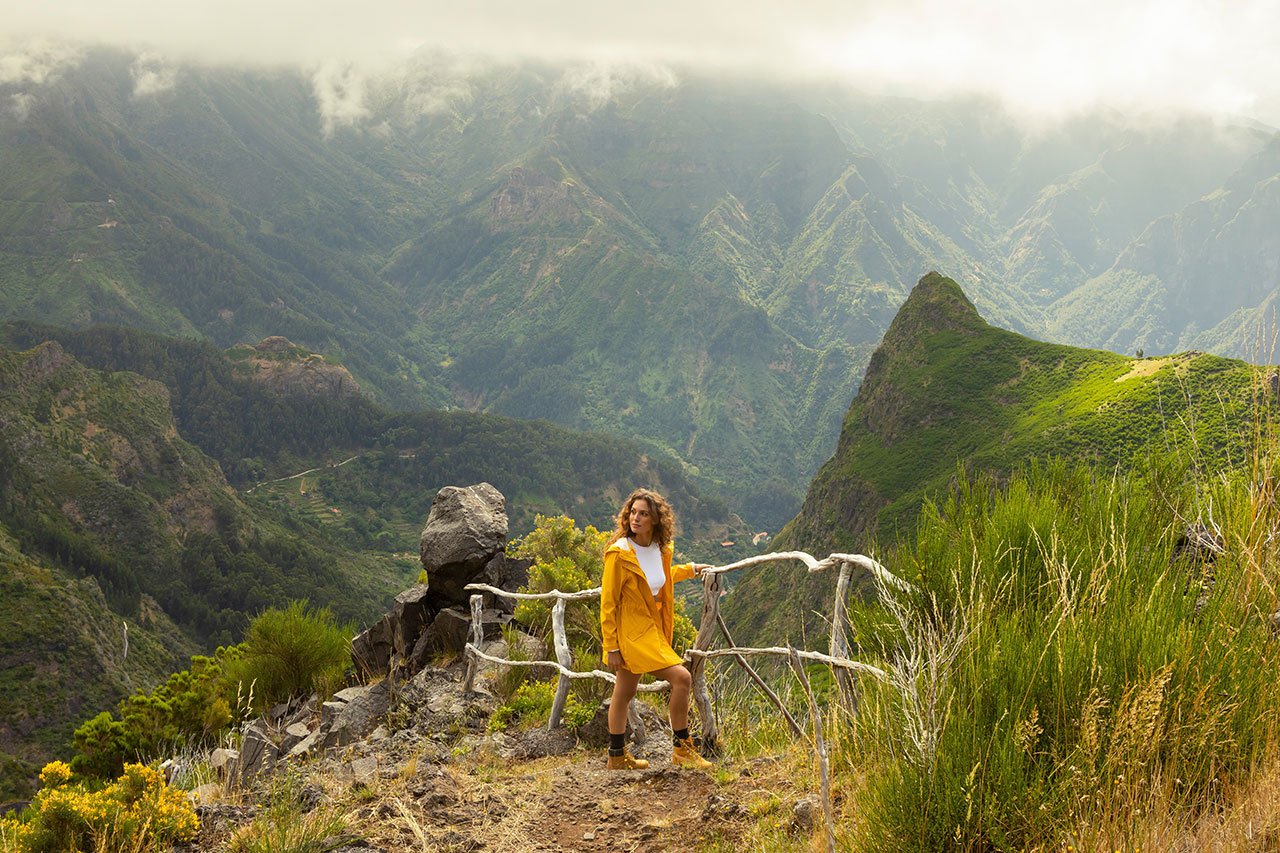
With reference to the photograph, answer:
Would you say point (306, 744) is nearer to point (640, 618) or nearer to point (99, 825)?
point (99, 825)

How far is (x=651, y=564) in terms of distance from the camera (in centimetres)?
669

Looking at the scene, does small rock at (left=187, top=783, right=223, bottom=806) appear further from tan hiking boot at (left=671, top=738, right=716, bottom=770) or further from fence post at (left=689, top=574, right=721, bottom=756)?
fence post at (left=689, top=574, right=721, bottom=756)

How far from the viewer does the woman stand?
6.30 m

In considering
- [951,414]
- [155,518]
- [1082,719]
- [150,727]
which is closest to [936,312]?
[951,414]

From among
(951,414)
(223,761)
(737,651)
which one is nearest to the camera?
(737,651)

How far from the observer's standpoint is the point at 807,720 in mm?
6402

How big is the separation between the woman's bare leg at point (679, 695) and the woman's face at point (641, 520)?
1.02m

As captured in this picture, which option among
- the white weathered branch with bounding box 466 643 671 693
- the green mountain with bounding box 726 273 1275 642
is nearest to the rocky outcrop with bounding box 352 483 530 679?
the white weathered branch with bounding box 466 643 671 693

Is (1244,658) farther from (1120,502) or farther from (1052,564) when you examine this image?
(1120,502)

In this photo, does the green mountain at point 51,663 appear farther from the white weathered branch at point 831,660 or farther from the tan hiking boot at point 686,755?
the white weathered branch at point 831,660

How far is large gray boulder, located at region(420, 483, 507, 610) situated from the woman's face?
8003 millimetres

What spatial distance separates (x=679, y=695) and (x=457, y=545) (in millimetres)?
8657

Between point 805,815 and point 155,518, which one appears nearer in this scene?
point 805,815

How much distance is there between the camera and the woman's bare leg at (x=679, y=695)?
20.5 feet
